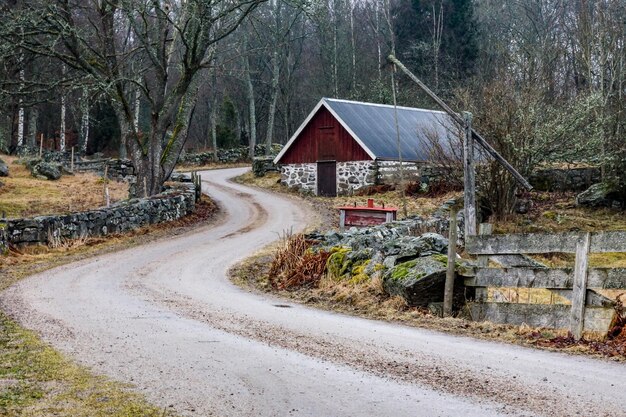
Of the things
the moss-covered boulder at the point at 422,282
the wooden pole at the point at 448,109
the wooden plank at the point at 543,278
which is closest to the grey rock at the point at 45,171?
the wooden pole at the point at 448,109

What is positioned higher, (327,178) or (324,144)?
(324,144)

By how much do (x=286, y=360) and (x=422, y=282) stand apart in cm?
421

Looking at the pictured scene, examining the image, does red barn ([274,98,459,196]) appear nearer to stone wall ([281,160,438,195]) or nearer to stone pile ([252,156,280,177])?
stone wall ([281,160,438,195])

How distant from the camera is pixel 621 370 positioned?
7918mm

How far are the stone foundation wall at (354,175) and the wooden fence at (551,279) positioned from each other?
2821 centimetres

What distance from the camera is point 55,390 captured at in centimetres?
734

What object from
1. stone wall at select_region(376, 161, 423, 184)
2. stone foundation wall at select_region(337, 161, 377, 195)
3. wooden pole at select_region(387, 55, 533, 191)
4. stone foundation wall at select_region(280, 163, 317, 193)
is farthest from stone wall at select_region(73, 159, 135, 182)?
wooden pole at select_region(387, 55, 533, 191)

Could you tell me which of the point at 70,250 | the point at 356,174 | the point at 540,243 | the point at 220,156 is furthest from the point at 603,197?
the point at 220,156

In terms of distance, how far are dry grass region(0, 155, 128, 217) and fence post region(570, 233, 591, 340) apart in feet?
71.3

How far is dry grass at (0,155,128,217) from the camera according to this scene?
2880 centimetres

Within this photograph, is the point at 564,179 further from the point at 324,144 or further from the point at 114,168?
the point at 114,168

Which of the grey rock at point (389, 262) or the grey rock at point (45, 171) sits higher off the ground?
the grey rock at point (45, 171)

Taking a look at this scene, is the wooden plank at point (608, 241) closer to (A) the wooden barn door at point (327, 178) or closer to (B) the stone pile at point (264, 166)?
(A) the wooden barn door at point (327, 178)

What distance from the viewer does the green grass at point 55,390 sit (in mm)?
6641
